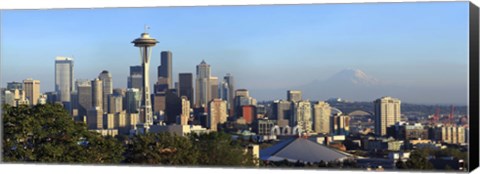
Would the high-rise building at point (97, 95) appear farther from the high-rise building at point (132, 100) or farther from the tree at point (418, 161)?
the tree at point (418, 161)

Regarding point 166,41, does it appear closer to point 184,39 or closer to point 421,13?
point 184,39

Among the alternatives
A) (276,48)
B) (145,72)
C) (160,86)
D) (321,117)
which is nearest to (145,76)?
(145,72)

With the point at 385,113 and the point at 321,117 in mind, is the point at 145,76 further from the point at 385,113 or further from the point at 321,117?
the point at 385,113

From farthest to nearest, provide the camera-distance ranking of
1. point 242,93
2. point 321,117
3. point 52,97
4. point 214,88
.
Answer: point 52,97 < point 214,88 < point 321,117 < point 242,93

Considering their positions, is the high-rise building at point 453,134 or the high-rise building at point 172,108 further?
the high-rise building at point 172,108

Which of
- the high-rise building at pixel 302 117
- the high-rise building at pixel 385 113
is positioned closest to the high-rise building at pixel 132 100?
the high-rise building at pixel 302 117

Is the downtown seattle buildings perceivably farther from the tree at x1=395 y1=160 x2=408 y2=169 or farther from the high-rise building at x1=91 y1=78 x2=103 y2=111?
the tree at x1=395 y1=160 x2=408 y2=169

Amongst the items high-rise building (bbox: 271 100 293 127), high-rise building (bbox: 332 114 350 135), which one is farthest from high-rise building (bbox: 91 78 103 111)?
high-rise building (bbox: 332 114 350 135)
